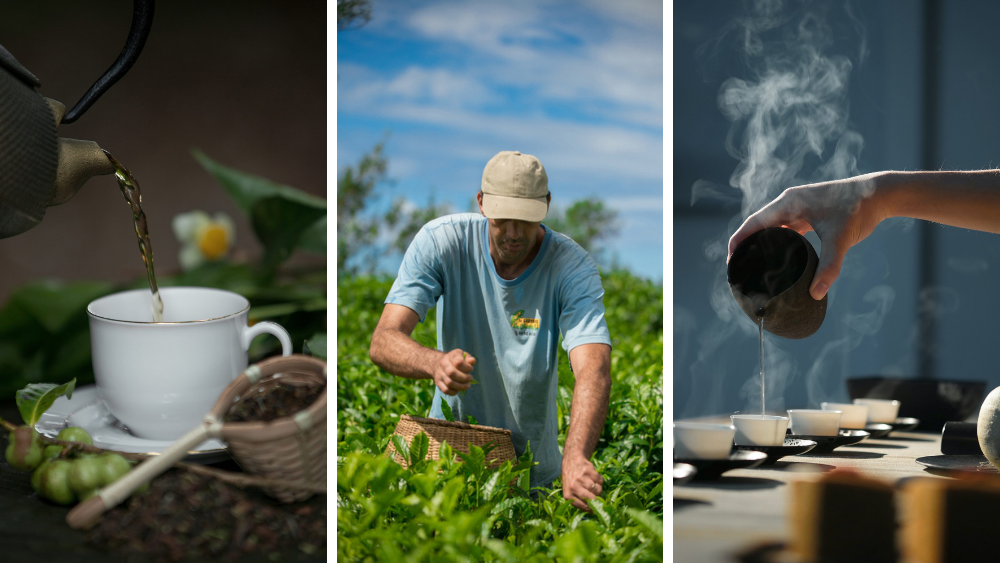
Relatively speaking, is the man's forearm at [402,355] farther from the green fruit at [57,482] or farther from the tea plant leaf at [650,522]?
the green fruit at [57,482]

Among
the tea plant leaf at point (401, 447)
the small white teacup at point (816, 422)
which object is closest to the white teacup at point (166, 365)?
the tea plant leaf at point (401, 447)

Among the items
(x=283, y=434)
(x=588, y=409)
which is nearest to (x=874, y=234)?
(x=588, y=409)

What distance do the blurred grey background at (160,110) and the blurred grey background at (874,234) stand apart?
82 cm

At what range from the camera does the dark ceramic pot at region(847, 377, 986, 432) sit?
979mm

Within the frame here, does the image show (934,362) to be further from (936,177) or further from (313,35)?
(313,35)

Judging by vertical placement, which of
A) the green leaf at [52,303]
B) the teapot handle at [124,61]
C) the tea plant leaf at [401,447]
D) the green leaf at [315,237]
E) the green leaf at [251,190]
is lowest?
the tea plant leaf at [401,447]

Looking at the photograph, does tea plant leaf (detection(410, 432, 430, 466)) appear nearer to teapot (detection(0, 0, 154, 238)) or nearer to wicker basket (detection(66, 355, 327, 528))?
wicker basket (detection(66, 355, 327, 528))

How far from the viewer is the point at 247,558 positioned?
71 cm

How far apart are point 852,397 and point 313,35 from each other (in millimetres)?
1217

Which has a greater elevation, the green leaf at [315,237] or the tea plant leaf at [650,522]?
the green leaf at [315,237]

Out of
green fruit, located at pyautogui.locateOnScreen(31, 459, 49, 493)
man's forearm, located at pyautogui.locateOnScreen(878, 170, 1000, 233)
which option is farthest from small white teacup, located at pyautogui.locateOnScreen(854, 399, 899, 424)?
green fruit, located at pyautogui.locateOnScreen(31, 459, 49, 493)

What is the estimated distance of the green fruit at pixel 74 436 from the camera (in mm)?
852

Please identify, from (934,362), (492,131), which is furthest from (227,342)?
(492,131)

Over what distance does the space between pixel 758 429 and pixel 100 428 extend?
1.04m
